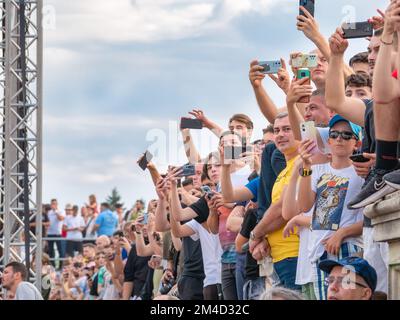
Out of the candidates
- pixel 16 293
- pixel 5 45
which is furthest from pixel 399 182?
pixel 5 45

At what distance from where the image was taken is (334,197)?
7289mm

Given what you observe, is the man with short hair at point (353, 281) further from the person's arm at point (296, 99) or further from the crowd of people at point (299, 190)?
the person's arm at point (296, 99)

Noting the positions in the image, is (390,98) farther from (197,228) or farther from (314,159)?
(197,228)

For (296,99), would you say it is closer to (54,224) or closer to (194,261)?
(194,261)

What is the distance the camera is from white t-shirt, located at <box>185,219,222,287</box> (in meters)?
10.2

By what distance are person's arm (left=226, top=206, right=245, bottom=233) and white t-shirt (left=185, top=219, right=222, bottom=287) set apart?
2.19 ft

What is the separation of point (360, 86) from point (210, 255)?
10.2 ft

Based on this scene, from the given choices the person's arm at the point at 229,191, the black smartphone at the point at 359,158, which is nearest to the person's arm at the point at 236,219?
the person's arm at the point at 229,191

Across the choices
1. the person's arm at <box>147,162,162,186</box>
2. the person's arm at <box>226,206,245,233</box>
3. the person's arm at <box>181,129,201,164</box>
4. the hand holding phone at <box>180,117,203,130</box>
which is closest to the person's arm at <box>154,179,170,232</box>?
the person's arm at <box>147,162,162,186</box>

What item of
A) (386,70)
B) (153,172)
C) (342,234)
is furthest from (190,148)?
(386,70)

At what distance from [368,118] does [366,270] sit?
3.07 ft

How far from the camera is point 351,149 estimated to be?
7.36 metres

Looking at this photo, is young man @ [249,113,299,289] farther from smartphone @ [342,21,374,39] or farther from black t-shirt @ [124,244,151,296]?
black t-shirt @ [124,244,151,296]

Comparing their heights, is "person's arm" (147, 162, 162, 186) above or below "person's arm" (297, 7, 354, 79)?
below
